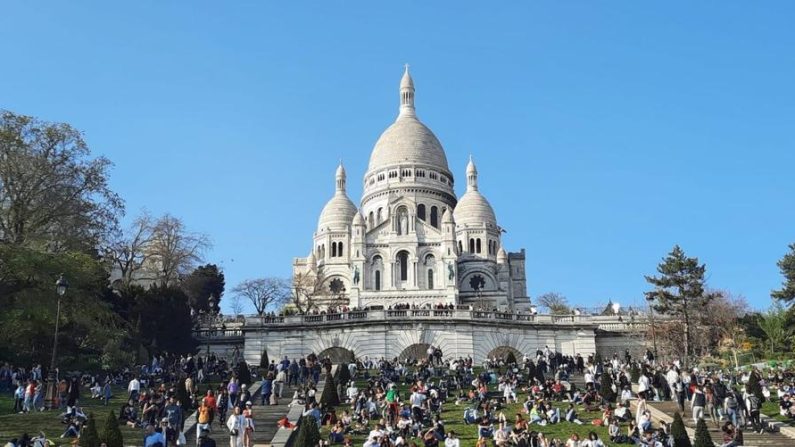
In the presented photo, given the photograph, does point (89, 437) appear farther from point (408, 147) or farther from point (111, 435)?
point (408, 147)

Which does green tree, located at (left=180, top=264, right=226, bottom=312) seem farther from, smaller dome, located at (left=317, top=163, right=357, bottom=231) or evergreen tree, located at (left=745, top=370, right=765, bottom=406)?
evergreen tree, located at (left=745, top=370, right=765, bottom=406)

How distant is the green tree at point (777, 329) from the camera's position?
46625mm

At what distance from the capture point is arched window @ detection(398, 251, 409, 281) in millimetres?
86562

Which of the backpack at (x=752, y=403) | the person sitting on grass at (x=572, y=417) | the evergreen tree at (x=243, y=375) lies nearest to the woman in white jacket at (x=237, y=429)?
the person sitting on grass at (x=572, y=417)

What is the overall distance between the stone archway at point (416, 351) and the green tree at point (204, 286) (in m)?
18.5

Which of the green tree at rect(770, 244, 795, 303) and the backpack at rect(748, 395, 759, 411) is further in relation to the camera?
the green tree at rect(770, 244, 795, 303)

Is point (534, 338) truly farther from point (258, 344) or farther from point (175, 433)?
point (175, 433)

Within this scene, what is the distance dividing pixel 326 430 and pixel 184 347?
2289cm

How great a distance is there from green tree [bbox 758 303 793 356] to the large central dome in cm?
5733

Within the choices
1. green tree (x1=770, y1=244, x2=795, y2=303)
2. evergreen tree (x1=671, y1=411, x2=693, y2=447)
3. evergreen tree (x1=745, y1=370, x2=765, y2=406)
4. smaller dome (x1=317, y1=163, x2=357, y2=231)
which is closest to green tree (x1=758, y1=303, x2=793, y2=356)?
green tree (x1=770, y1=244, x2=795, y2=303)

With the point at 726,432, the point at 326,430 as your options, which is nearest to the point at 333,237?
the point at 326,430

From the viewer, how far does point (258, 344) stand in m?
50.1

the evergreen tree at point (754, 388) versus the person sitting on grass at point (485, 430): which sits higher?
the evergreen tree at point (754, 388)

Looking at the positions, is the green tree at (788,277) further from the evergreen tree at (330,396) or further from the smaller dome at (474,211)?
the smaller dome at (474,211)
